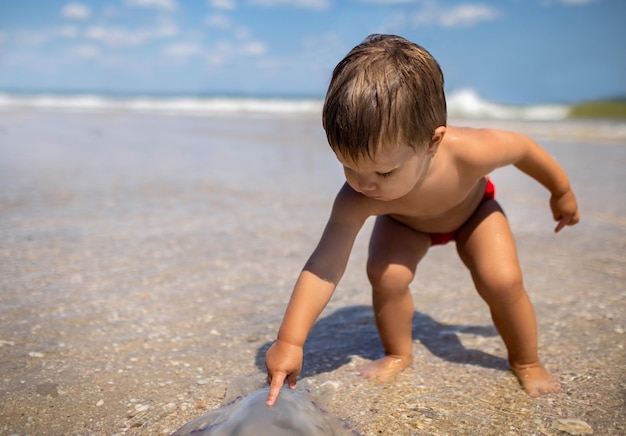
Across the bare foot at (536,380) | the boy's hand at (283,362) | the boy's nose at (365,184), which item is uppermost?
the boy's nose at (365,184)

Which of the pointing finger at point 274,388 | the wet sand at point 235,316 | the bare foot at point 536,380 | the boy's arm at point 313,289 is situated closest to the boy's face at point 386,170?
the boy's arm at point 313,289

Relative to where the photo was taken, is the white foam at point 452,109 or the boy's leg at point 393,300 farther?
the white foam at point 452,109

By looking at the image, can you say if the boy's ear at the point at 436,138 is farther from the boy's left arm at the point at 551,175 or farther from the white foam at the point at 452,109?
the white foam at the point at 452,109

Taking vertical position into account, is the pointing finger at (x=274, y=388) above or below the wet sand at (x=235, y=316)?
above

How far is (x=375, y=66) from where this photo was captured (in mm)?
1749

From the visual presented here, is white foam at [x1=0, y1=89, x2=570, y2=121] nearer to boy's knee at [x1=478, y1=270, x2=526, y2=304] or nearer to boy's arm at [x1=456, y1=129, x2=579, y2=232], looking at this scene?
boy's arm at [x1=456, y1=129, x2=579, y2=232]

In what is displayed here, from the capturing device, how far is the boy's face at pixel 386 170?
1.75 m

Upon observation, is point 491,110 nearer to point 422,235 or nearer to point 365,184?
point 422,235

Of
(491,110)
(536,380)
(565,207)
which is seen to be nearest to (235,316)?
(536,380)

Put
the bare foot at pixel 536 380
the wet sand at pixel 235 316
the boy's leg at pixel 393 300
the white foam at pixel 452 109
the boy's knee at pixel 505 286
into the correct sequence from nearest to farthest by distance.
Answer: the wet sand at pixel 235 316 → the bare foot at pixel 536 380 → the boy's knee at pixel 505 286 → the boy's leg at pixel 393 300 → the white foam at pixel 452 109

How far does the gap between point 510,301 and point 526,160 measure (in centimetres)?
59

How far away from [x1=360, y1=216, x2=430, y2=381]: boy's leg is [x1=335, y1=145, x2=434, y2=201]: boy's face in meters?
0.48

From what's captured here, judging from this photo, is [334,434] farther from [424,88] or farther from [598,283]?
[598,283]

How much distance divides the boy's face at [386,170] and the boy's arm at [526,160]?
0.38 m
